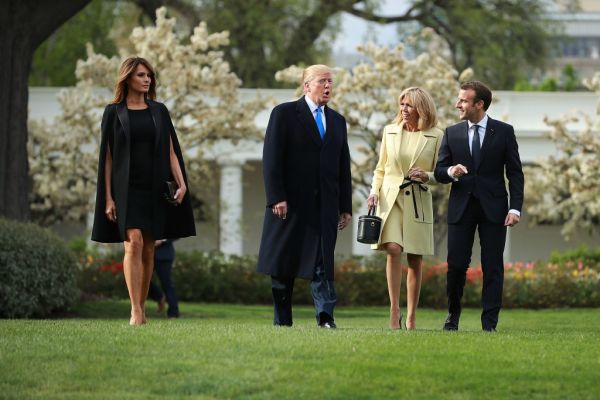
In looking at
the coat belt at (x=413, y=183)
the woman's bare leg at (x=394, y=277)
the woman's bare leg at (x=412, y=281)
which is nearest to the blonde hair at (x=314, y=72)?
the coat belt at (x=413, y=183)

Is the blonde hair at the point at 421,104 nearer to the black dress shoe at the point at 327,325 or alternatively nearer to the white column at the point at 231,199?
the black dress shoe at the point at 327,325

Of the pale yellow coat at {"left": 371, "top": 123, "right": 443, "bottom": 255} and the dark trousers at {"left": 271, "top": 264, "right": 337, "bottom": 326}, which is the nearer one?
the dark trousers at {"left": 271, "top": 264, "right": 337, "bottom": 326}

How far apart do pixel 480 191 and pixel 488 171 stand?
0.62 feet

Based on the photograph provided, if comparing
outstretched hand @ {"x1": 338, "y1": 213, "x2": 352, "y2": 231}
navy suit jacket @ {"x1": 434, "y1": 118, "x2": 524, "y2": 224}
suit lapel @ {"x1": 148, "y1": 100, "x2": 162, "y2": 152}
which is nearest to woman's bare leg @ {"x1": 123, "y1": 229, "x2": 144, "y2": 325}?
suit lapel @ {"x1": 148, "y1": 100, "x2": 162, "y2": 152}

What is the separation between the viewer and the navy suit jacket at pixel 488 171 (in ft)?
40.1

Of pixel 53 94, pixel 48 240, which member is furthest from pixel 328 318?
pixel 53 94

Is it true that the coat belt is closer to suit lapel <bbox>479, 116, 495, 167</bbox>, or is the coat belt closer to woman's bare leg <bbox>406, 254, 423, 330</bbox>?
woman's bare leg <bbox>406, 254, 423, 330</bbox>

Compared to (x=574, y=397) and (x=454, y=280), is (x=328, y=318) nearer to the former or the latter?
(x=454, y=280)

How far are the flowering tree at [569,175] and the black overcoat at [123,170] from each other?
667 inches

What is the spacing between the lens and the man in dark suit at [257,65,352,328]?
11.8 m

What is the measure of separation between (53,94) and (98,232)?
24179mm

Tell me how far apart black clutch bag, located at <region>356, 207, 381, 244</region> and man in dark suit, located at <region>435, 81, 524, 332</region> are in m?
0.60

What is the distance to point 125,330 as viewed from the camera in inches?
427

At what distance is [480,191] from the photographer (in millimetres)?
12234
